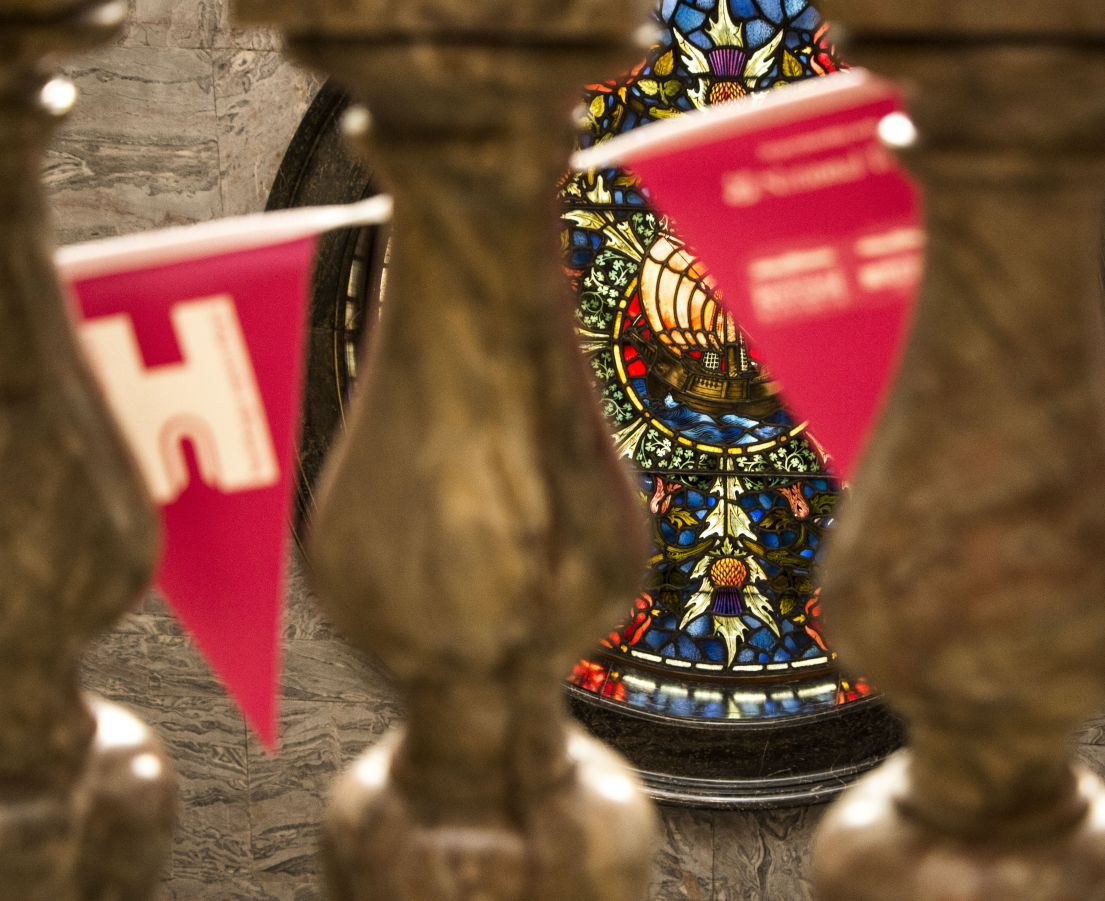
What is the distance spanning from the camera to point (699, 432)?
16.6 feet

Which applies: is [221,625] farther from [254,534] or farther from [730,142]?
[730,142]

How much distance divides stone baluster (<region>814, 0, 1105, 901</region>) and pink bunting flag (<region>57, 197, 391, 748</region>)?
31 cm

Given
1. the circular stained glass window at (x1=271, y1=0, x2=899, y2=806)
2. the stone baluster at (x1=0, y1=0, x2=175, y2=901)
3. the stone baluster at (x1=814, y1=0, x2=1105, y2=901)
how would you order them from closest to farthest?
1. the stone baluster at (x1=814, y1=0, x2=1105, y2=901)
2. the stone baluster at (x1=0, y1=0, x2=175, y2=901)
3. the circular stained glass window at (x1=271, y1=0, x2=899, y2=806)

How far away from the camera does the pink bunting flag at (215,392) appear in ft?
2.34

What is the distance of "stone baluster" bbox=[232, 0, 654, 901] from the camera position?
468 millimetres

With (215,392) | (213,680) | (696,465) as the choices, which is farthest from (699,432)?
(215,392)

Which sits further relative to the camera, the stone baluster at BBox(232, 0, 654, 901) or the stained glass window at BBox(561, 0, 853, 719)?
the stained glass window at BBox(561, 0, 853, 719)

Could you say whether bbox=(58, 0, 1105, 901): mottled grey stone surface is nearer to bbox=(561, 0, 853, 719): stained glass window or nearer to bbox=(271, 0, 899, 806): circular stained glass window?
bbox=(271, 0, 899, 806): circular stained glass window

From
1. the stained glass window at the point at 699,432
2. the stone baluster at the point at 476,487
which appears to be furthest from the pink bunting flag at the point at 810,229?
the stained glass window at the point at 699,432

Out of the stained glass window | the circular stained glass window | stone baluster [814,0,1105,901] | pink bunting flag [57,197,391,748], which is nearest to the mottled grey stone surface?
the circular stained glass window

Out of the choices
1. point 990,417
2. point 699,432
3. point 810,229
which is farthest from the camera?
point 699,432

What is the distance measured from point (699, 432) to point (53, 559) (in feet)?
14.9

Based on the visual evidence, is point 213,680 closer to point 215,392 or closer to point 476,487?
point 215,392

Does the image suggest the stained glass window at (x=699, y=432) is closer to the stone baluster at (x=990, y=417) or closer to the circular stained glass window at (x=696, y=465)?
the circular stained glass window at (x=696, y=465)
